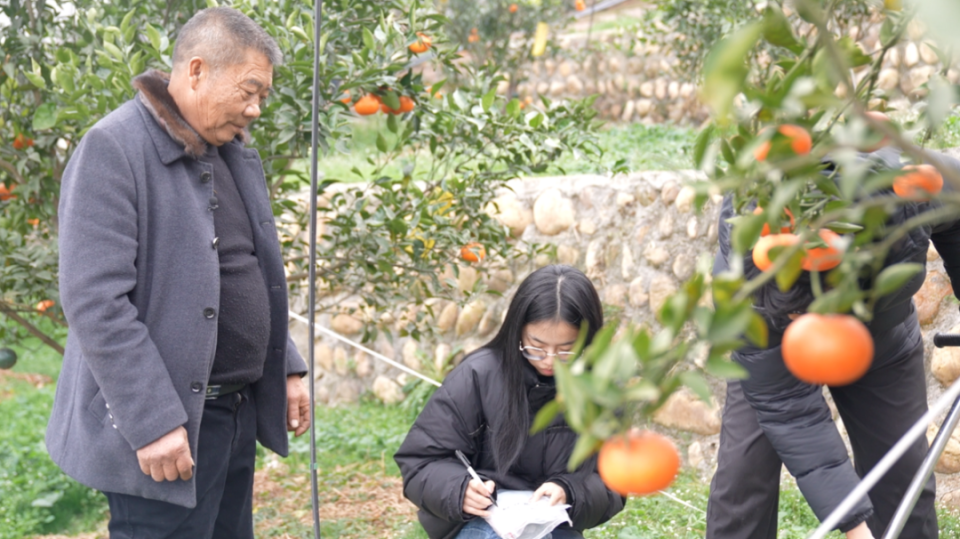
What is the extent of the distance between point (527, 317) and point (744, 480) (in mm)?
654

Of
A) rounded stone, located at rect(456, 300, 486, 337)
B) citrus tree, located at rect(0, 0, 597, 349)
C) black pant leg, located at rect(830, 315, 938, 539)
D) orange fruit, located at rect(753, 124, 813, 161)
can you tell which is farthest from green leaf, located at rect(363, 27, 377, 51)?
rounded stone, located at rect(456, 300, 486, 337)

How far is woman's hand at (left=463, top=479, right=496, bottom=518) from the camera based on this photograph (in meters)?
1.91

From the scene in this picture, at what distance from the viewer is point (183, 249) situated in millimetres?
1716

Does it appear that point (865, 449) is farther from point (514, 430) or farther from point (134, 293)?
point (134, 293)

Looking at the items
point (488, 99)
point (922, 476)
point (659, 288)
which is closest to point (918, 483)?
point (922, 476)

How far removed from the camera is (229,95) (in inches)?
69.2

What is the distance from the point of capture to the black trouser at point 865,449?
206cm

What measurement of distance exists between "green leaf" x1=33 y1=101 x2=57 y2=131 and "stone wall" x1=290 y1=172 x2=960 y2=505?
1413 millimetres

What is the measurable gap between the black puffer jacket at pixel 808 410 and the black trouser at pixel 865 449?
0.61 feet

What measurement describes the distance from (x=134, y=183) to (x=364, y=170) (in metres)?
4.54

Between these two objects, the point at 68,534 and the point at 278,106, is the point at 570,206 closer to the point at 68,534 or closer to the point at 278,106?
the point at 278,106

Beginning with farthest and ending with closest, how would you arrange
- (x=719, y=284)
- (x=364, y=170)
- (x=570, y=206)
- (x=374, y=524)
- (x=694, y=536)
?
1. (x=364, y=170)
2. (x=570, y=206)
3. (x=374, y=524)
4. (x=694, y=536)
5. (x=719, y=284)

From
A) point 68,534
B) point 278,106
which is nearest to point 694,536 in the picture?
point 278,106

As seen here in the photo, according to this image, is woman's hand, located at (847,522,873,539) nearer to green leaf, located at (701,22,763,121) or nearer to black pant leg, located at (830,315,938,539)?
black pant leg, located at (830,315,938,539)
